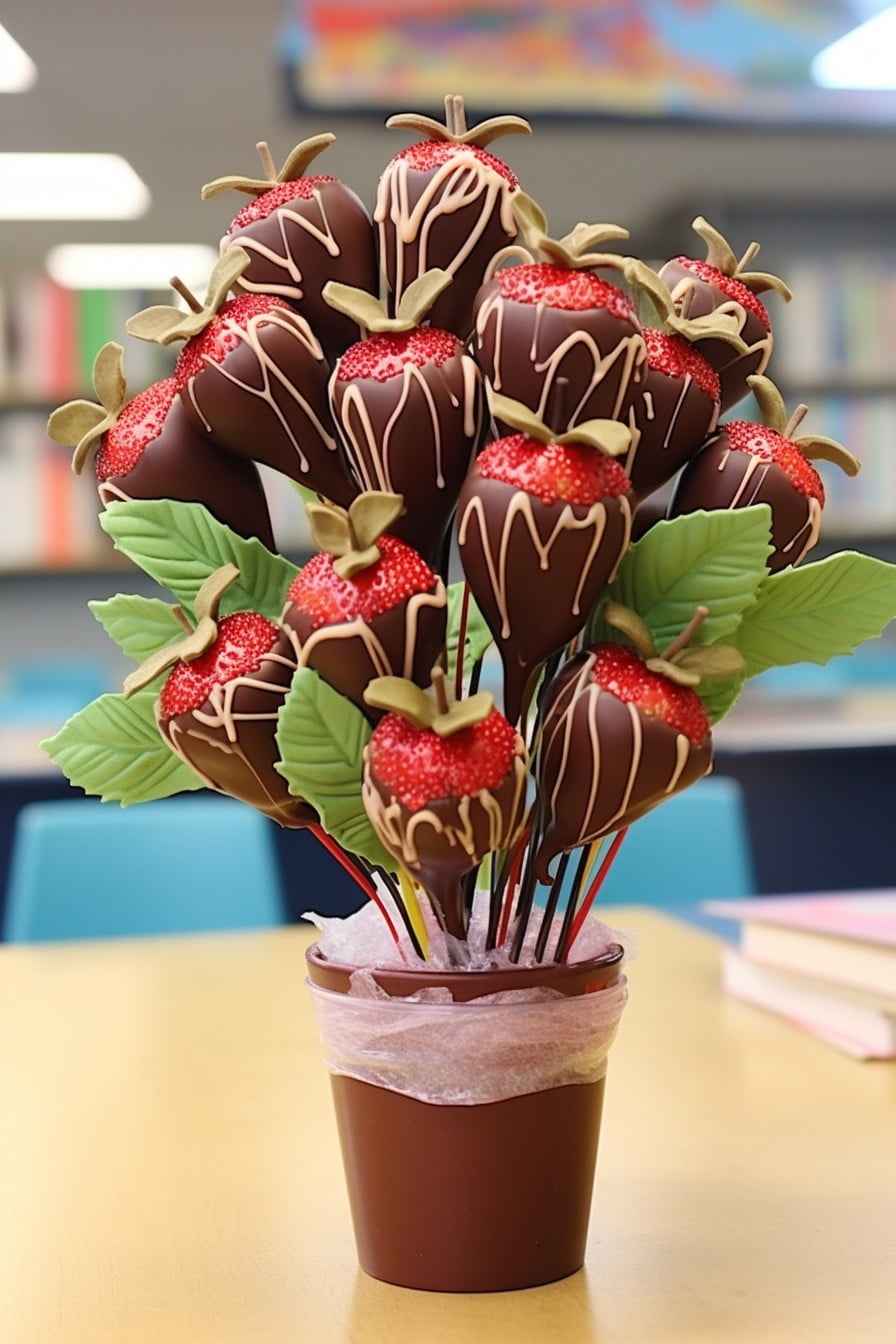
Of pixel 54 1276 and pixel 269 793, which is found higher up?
pixel 269 793

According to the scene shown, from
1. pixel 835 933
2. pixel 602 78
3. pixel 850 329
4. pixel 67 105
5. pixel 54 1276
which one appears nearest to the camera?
pixel 54 1276

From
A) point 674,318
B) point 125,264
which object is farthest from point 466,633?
point 125,264

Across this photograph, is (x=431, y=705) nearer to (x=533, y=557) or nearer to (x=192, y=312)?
(x=533, y=557)

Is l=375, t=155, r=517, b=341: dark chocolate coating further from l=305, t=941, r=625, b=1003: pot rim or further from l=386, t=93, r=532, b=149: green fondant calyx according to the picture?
l=305, t=941, r=625, b=1003: pot rim

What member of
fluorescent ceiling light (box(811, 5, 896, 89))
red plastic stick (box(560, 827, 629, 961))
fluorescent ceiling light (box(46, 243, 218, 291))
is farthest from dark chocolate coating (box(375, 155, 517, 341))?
fluorescent ceiling light (box(46, 243, 218, 291))

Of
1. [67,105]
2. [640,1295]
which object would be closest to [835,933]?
[640,1295]

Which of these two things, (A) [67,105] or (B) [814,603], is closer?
(B) [814,603]

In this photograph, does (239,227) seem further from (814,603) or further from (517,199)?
(814,603)
